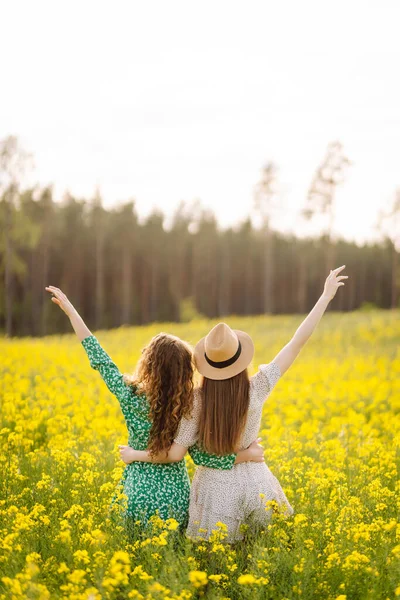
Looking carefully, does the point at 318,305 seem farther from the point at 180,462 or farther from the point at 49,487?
the point at 49,487

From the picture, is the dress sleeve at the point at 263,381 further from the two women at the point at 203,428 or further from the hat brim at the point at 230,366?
the hat brim at the point at 230,366

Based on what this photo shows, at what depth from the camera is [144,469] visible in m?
4.80

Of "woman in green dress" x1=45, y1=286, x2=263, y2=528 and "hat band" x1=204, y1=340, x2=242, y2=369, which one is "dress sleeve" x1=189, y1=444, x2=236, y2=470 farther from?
"hat band" x1=204, y1=340, x2=242, y2=369

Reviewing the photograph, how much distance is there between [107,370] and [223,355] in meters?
0.93

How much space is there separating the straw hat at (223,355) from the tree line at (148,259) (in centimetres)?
3026

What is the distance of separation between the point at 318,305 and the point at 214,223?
53344 millimetres

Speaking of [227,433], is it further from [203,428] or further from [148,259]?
[148,259]

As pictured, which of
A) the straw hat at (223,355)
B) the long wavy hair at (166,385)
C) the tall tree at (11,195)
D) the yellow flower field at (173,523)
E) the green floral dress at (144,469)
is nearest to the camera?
the yellow flower field at (173,523)

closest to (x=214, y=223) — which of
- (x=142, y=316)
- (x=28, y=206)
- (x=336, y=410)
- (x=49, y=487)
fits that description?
(x=142, y=316)

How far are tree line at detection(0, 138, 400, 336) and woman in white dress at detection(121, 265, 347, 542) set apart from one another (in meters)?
30.2

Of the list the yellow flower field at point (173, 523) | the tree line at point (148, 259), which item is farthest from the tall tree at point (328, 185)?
the yellow flower field at point (173, 523)

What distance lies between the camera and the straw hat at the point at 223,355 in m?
4.43

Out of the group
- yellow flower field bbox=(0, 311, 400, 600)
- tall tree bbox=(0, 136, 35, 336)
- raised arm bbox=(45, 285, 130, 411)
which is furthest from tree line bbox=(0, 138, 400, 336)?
raised arm bbox=(45, 285, 130, 411)

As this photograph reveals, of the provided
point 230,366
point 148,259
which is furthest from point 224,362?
point 148,259
